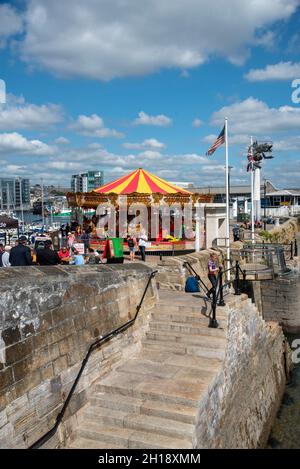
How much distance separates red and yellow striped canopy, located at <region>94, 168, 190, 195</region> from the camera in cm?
2023

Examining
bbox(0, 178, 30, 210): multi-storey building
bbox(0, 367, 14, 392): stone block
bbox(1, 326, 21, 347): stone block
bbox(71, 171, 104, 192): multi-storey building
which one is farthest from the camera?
bbox(71, 171, 104, 192): multi-storey building

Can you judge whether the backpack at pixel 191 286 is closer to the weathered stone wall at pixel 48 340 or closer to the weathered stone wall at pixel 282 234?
the weathered stone wall at pixel 48 340

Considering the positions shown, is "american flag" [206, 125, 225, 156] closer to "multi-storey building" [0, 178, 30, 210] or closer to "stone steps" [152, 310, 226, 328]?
"stone steps" [152, 310, 226, 328]

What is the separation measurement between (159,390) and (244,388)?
3065 mm

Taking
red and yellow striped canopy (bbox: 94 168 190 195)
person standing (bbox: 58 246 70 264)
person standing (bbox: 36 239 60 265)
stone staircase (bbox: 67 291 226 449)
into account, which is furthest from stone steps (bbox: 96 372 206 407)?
red and yellow striped canopy (bbox: 94 168 190 195)

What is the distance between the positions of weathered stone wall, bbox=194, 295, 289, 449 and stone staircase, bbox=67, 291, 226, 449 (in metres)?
0.26

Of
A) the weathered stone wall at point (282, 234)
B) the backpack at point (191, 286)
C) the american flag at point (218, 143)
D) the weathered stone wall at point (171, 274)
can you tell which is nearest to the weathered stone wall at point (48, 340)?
the backpack at point (191, 286)

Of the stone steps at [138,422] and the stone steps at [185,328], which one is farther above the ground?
the stone steps at [185,328]

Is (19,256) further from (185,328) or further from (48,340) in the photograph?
(185,328)

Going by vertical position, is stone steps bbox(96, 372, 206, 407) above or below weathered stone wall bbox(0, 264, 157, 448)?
below

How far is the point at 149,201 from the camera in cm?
1886

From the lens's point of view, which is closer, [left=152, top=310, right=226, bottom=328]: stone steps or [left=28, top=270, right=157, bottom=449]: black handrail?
[left=28, top=270, right=157, bottom=449]: black handrail

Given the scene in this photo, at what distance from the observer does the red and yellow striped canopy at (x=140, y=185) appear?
2023 cm

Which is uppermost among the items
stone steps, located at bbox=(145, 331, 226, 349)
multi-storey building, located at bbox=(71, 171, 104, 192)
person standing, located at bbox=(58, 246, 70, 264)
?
multi-storey building, located at bbox=(71, 171, 104, 192)
